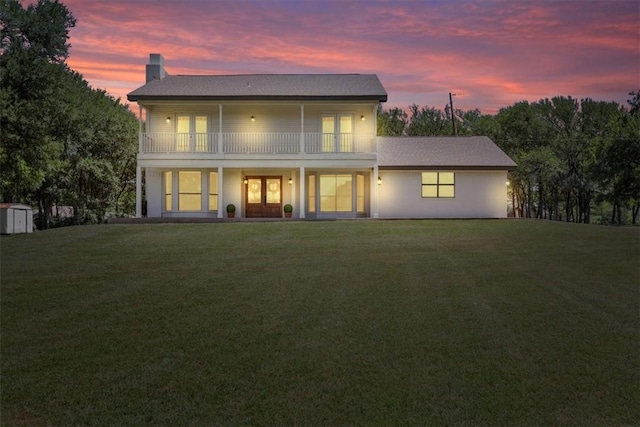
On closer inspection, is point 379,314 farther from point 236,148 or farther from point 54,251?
point 236,148

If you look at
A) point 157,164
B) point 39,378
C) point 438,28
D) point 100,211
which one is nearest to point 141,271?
point 39,378

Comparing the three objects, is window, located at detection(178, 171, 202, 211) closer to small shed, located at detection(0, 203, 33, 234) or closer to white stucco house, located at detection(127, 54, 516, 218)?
white stucco house, located at detection(127, 54, 516, 218)

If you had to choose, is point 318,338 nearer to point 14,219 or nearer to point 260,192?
point 14,219

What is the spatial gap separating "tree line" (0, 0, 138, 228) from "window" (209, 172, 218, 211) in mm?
6520

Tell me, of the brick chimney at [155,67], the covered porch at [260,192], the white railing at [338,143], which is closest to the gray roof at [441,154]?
the white railing at [338,143]

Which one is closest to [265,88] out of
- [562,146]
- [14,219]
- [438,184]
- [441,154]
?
[441,154]

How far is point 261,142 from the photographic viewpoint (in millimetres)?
23703

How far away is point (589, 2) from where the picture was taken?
64.0 ft

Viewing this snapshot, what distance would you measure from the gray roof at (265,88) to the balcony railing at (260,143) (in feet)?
5.35

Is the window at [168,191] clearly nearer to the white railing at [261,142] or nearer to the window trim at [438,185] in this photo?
the white railing at [261,142]

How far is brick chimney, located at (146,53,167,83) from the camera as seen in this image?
2617cm

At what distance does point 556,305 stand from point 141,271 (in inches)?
307

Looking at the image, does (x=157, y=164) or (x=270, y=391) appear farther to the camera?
(x=157, y=164)

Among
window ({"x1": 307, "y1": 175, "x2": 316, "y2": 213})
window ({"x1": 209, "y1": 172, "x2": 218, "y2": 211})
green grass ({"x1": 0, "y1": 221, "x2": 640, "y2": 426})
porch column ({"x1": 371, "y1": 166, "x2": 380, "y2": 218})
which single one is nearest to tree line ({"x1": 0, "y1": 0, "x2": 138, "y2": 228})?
window ({"x1": 209, "y1": 172, "x2": 218, "y2": 211})
